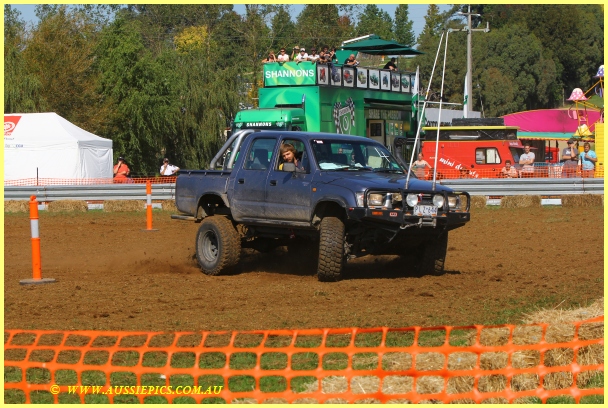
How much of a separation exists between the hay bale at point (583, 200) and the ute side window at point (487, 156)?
7314mm

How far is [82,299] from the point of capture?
9.70 meters

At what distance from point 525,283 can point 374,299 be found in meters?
2.29

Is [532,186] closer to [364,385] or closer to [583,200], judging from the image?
[583,200]

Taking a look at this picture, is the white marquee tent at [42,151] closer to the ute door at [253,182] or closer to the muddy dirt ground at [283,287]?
the muddy dirt ground at [283,287]

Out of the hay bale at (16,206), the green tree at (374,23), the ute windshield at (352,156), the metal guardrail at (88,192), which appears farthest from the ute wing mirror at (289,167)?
the green tree at (374,23)

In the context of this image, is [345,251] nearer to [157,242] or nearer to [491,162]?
[157,242]

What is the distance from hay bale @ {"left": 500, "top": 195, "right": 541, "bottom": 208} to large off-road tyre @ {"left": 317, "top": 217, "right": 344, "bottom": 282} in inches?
537

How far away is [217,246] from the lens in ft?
38.7

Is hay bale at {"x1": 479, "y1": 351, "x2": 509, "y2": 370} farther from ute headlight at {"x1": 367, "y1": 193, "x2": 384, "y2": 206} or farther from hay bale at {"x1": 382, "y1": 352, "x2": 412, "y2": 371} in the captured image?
ute headlight at {"x1": 367, "y1": 193, "x2": 384, "y2": 206}

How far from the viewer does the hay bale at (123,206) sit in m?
24.0

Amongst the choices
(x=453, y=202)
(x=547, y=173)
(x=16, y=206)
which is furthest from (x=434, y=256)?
(x=547, y=173)

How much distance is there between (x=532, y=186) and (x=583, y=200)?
140 centimetres

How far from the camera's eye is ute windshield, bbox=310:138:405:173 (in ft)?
36.8

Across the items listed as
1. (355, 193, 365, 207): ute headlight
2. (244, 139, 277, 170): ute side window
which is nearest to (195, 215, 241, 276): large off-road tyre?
(244, 139, 277, 170): ute side window
